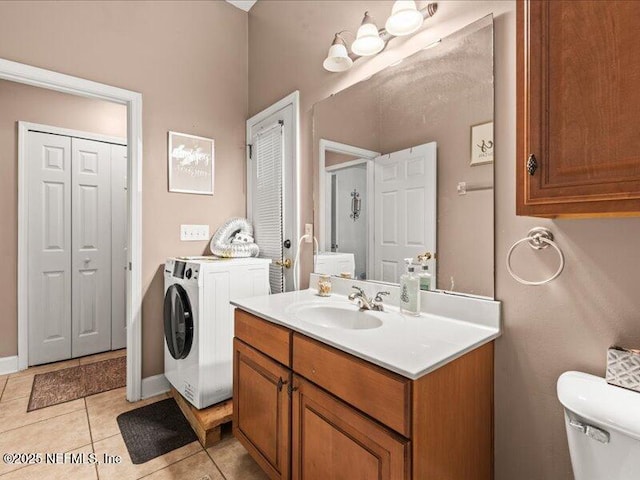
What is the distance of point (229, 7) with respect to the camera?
2688 mm

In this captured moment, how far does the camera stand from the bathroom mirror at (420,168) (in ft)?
4.13

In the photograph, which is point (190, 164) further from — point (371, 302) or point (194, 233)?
point (371, 302)

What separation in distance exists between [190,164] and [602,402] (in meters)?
2.59

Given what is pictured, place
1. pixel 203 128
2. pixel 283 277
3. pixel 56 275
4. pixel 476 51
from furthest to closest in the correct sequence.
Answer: pixel 56 275, pixel 203 128, pixel 283 277, pixel 476 51

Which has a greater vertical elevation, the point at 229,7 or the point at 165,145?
the point at 229,7

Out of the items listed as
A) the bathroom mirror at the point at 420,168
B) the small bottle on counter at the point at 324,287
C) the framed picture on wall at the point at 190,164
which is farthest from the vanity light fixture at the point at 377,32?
the framed picture on wall at the point at 190,164

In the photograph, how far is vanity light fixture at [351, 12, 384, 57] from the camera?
1.51m

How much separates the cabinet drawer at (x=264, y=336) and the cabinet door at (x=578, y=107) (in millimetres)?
940

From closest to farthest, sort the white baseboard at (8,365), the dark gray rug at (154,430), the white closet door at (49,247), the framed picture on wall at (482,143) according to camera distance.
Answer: the framed picture on wall at (482,143)
the dark gray rug at (154,430)
the white baseboard at (8,365)
the white closet door at (49,247)

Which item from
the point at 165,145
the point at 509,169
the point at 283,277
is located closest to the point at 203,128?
the point at 165,145

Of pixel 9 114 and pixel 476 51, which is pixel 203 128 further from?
pixel 476 51

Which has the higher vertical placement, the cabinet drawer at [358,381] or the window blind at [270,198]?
the window blind at [270,198]

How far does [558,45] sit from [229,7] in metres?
2.71

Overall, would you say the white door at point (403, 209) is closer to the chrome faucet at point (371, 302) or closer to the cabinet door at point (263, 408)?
the chrome faucet at point (371, 302)
